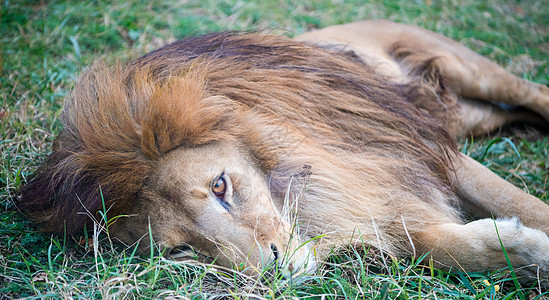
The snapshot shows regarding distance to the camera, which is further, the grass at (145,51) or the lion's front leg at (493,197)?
the lion's front leg at (493,197)

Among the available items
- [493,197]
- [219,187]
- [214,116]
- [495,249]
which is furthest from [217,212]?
[493,197]

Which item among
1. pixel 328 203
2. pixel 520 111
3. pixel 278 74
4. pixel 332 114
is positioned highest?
pixel 278 74

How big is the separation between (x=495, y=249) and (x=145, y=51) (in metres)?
3.25

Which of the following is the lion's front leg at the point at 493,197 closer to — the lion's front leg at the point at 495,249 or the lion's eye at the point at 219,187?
the lion's front leg at the point at 495,249

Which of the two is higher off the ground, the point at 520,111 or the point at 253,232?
the point at 253,232

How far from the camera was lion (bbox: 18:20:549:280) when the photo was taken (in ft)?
7.11

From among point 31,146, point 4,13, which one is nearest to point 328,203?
point 31,146

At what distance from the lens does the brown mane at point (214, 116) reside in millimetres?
2242

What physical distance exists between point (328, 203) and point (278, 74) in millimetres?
695

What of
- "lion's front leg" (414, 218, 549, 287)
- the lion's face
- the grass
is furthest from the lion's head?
"lion's front leg" (414, 218, 549, 287)

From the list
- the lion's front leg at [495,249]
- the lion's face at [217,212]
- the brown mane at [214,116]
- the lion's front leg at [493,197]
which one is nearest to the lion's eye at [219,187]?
the lion's face at [217,212]

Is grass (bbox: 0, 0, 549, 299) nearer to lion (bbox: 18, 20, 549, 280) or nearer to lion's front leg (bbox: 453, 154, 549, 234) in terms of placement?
lion (bbox: 18, 20, 549, 280)

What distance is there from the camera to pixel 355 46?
3395 mm

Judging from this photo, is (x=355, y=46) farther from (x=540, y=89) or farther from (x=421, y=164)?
(x=540, y=89)
